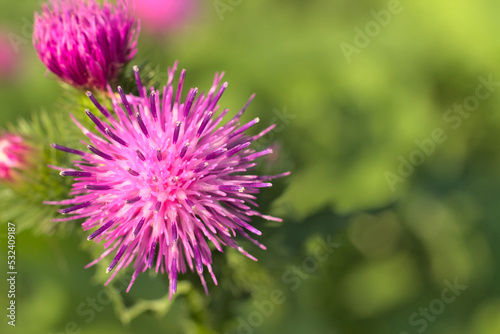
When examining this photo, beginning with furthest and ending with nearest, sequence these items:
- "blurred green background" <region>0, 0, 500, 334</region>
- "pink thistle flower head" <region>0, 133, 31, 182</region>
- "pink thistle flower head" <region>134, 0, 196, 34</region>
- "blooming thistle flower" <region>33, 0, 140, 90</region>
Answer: "pink thistle flower head" <region>134, 0, 196, 34</region> → "blurred green background" <region>0, 0, 500, 334</region> → "pink thistle flower head" <region>0, 133, 31, 182</region> → "blooming thistle flower" <region>33, 0, 140, 90</region>

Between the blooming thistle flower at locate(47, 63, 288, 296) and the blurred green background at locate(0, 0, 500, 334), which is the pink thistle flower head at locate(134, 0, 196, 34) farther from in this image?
the blooming thistle flower at locate(47, 63, 288, 296)

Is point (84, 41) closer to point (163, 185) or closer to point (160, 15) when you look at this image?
point (163, 185)

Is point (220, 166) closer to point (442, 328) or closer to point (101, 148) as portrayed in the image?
point (101, 148)

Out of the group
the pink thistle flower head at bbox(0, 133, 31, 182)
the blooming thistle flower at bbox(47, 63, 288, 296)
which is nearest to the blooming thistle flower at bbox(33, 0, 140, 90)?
the blooming thistle flower at bbox(47, 63, 288, 296)

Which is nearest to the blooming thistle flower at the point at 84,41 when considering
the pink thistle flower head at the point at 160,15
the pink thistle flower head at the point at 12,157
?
the pink thistle flower head at the point at 12,157

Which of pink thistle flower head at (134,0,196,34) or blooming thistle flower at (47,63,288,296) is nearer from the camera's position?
blooming thistle flower at (47,63,288,296)

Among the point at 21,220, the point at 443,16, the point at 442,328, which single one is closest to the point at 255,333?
the point at 442,328

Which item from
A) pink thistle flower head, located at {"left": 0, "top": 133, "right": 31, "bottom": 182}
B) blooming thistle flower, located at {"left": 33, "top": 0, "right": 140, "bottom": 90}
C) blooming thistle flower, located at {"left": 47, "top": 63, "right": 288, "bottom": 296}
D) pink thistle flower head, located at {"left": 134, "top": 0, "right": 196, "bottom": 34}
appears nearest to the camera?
blooming thistle flower, located at {"left": 47, "top": 63, "right": 288, "bottom": 296}

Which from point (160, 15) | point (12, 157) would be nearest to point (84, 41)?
point (12, 157)

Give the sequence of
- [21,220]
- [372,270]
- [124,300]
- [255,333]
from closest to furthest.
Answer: [124,300] < [21,220] < [255,333] < [372,270]
